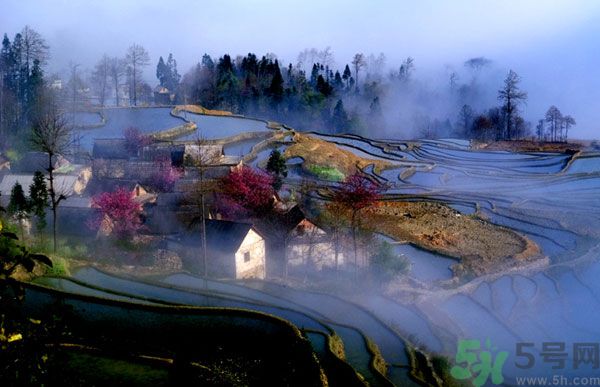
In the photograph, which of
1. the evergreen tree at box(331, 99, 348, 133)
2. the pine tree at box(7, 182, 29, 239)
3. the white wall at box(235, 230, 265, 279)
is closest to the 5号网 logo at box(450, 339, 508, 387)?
the white wall at box(235, 230, 265, 279)

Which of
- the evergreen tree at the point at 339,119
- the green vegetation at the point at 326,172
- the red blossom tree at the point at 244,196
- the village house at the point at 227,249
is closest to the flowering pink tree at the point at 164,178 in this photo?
the red blossom tree at the point at 244,196

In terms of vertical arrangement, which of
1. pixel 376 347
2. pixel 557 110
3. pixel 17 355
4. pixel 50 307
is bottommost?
pixel 376 347

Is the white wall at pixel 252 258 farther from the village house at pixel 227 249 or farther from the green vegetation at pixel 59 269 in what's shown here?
the green vegetation at pixel 59 269

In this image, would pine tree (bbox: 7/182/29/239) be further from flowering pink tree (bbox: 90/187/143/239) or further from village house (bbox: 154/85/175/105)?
village house (bbox: 154/85/175/105)

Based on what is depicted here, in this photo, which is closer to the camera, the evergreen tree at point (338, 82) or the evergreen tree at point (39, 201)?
the evergreen tree at point (39, 201)

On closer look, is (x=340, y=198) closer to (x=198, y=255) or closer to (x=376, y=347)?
(x=198, y=255)

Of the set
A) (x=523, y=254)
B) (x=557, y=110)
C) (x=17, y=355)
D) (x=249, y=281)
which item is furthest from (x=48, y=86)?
(x=557, y=110)

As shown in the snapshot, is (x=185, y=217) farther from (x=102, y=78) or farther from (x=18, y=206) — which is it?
(x=102, y=78)
